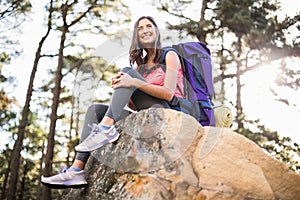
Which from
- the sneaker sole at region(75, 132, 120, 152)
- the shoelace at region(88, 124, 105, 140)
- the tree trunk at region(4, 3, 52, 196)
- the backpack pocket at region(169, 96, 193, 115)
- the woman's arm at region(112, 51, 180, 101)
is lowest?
the tree trunk at region(4, 3, 52, 196)

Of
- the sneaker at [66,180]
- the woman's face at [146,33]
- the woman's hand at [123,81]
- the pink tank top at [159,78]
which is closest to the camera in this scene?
the sneaker at [66,180]

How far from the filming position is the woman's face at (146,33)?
8.28ft

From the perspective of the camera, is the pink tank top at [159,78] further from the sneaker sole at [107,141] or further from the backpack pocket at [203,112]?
the sneaker sole at [107,141]

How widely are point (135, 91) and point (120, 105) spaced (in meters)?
0.13

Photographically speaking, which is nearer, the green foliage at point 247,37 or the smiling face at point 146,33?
the smiling face at point 146,33

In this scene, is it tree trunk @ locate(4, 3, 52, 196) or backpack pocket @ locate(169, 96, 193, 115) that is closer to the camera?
backpack pocket @ locate(169, 96, 193, 115)

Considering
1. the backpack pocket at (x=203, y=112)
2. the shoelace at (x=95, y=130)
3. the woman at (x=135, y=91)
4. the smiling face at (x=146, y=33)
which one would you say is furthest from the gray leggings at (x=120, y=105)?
the smiling face at (x=146, y=33)

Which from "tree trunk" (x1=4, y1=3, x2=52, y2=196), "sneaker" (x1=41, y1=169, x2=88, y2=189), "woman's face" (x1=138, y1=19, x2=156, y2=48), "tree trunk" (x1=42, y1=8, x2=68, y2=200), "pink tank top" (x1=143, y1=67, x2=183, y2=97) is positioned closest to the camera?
"sneaker" (x1=41, y1=169, x2=88, y2=189)

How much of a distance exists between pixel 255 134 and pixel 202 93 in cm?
614

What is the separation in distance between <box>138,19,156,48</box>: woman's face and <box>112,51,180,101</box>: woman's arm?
253 millimetres

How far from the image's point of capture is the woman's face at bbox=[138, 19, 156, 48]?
2523 mm

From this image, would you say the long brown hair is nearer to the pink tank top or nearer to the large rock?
the pink tank top

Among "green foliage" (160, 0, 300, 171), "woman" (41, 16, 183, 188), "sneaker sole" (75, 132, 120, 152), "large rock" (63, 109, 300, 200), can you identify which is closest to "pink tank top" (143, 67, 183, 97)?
"woman" (41, 16, 183, 188)

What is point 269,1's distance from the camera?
9914mm
